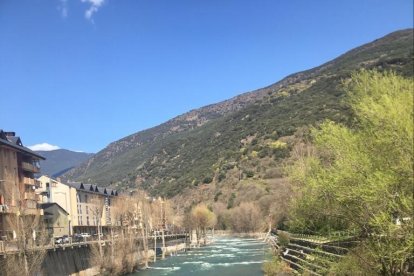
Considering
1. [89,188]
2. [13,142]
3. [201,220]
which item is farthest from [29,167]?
[201,220]

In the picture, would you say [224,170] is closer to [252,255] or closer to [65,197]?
[65,197]

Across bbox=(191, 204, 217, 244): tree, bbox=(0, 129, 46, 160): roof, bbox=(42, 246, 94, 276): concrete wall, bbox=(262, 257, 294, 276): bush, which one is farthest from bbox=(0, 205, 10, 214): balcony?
bbox=(191, 204, 217, 244): tree

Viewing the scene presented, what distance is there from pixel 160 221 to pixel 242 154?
6008 cm

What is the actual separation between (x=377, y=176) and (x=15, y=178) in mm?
62491

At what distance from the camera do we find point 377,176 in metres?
14.8

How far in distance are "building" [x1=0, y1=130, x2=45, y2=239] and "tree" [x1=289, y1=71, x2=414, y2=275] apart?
131 feet

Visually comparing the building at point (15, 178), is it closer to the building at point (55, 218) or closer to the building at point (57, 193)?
the building at point (55, 218)

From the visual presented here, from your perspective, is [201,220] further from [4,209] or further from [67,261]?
[67,261]

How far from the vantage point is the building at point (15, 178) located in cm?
5551

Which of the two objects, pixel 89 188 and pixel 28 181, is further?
pixel 89 188

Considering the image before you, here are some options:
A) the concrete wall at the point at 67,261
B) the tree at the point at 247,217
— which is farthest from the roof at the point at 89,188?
the concrete wall at the point at 67,261

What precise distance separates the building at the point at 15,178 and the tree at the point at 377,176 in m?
39.9

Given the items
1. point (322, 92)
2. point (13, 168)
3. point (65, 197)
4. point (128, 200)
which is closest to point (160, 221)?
point (128, 200)

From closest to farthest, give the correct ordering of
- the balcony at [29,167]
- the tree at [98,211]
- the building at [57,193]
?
the tree at [98,211]
the balcony at [29,167]
the building at [57,193]
